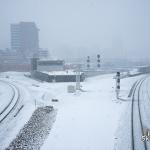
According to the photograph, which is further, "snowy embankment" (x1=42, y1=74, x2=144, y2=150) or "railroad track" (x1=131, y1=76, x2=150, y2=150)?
"snowy embankment" (x1=42, y1=74, x2=144, y2=150)

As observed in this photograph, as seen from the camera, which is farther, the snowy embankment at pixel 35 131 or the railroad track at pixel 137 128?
the snowy embankment at pixel 35 131

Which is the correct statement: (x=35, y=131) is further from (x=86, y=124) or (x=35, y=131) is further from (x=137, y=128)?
(x=137, y=128)

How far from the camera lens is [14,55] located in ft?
515

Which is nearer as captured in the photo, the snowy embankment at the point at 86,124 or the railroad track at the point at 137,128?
the railroad track at the point at 137,128

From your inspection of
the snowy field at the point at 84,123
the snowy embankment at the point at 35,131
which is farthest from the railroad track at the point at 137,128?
the snowy embankment at the point at 35,131

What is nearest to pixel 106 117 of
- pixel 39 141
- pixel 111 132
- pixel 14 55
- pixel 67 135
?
pixel 111 132

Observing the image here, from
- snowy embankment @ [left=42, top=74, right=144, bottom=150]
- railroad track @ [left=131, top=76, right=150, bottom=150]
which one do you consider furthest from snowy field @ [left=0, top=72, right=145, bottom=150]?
railroad track @ [left=131, top=76, right=150, bottom=150]

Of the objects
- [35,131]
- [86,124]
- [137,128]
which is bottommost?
[35,131]

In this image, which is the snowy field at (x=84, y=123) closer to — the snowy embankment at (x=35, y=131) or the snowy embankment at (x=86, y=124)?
the snowy embankment at (x=86, y=124)

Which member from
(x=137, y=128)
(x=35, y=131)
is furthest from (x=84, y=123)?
(x=137, y=128)

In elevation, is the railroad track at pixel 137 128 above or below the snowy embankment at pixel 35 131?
above

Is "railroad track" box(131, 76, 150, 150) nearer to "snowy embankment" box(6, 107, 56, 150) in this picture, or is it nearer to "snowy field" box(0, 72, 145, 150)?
"snowy field" box(0, 72, 145, 150)

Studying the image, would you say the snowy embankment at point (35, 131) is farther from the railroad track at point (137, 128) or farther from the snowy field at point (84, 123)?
the railroad track at point (137, 128)

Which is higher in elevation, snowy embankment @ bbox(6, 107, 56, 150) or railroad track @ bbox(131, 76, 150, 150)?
railroad track @ bbox(131, 76, 150, 150)
